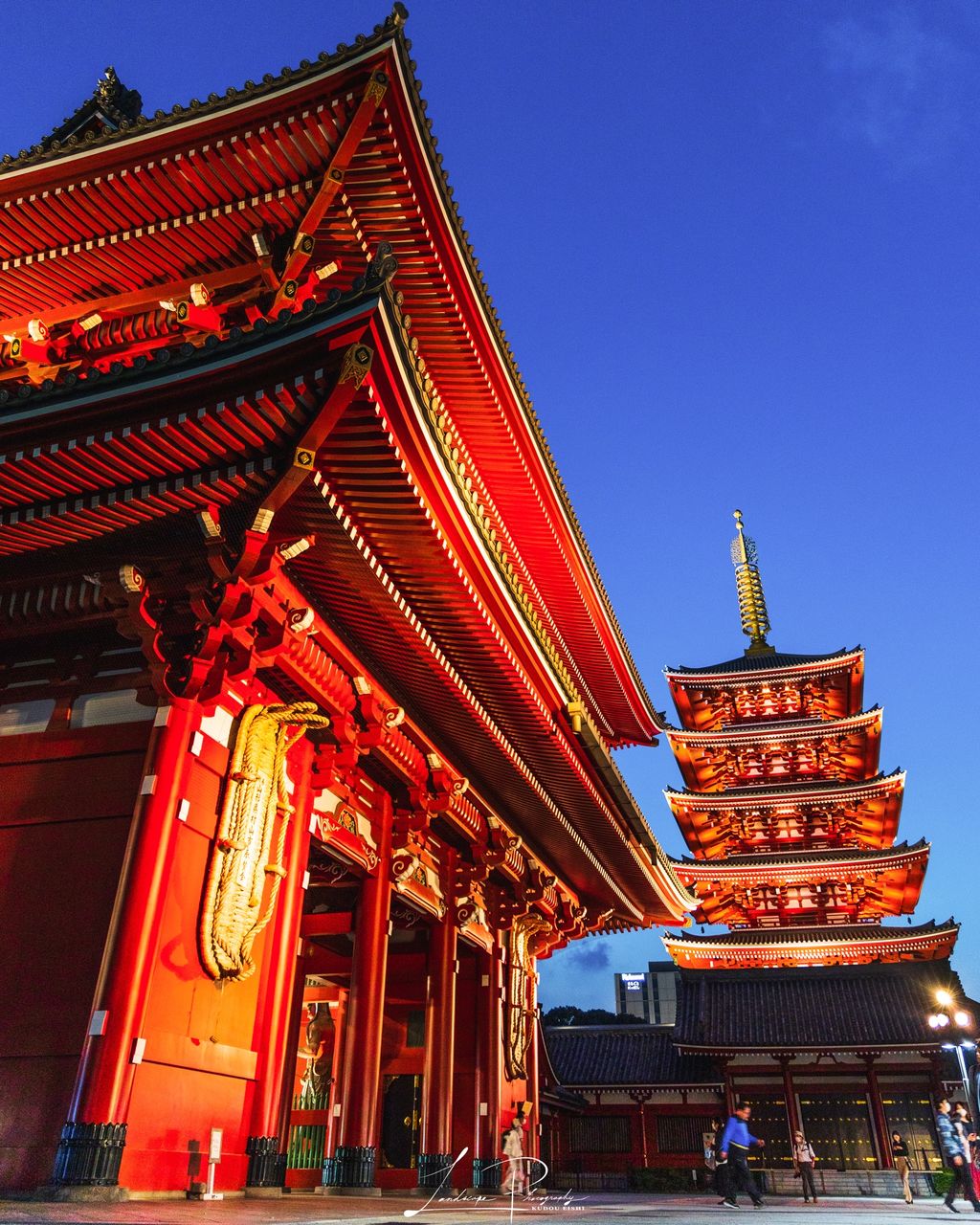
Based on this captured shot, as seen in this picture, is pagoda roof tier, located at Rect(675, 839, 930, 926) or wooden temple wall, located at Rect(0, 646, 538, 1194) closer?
wooden temple wall, located at Rect(0, 646, 538, 1194)

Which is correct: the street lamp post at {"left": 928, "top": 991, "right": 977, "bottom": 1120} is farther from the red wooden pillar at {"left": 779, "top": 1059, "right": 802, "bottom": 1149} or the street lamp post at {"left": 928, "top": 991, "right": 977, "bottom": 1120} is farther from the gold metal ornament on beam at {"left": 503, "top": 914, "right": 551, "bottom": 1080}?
the gold metal ornament on beam at {"left": 503, "top": 914, "right": 551, "bottom": 1080}

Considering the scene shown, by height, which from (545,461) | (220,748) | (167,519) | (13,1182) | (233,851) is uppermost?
(545,461)

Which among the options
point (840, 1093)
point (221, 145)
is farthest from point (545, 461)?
point (840, 1093)

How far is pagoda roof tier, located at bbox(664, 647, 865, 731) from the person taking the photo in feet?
126

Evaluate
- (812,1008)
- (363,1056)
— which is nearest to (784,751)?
(812,1008)

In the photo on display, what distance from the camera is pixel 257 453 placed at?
315 inches

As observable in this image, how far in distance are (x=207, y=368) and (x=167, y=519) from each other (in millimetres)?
1974

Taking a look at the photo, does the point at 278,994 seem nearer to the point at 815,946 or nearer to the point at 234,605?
the point at 234,605

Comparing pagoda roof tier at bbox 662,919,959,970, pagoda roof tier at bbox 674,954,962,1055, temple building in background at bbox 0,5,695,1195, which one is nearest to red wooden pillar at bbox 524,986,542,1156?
temple building in background at bbox 0,5,695,1195

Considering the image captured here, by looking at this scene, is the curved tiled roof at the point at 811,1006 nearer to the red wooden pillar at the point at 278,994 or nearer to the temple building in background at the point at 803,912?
the temple building in background at the point at 803,912

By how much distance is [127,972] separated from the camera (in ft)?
26.1

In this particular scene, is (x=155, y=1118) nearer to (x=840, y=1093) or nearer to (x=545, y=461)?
(x=545, y=461)

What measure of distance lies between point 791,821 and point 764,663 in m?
6.90

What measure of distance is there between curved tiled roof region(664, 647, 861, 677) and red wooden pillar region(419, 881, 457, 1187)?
25.9 m
